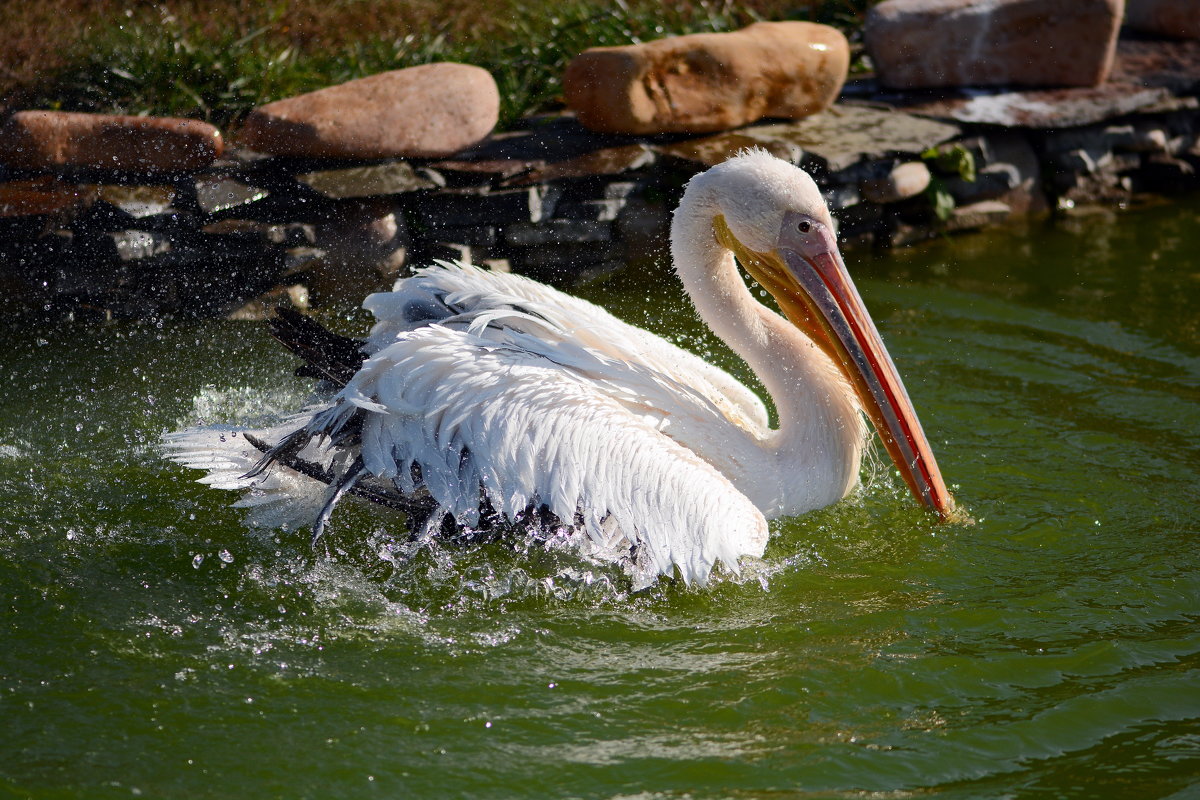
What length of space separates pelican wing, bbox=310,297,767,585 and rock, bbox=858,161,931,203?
3155 mm

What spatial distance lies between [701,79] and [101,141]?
2583 mm

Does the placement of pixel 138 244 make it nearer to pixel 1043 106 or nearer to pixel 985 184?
pixel 985 184

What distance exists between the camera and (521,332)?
127 inches

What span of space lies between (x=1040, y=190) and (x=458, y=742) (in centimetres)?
523

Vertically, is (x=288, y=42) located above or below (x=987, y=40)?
above

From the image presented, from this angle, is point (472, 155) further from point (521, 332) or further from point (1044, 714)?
point (1044, 714)

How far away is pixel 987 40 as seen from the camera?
6199 millimetres

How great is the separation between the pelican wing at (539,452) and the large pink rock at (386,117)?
2168 millimetres

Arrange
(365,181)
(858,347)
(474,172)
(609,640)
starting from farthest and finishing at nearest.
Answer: (474,172)
(365,181)
(858,347)
(609,640)

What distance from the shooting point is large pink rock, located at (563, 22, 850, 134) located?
525 cm

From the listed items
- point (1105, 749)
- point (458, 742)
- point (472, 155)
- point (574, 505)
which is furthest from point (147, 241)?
point (1105, 749)

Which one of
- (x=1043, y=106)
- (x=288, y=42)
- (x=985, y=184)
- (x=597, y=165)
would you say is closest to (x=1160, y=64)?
(x=1043, y=106)

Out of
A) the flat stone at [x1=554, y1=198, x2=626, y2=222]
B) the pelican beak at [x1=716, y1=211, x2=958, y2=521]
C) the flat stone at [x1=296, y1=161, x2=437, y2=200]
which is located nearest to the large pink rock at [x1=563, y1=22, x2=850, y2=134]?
the flat stone at [x1=554, y1=198, x2=626, y2=222]

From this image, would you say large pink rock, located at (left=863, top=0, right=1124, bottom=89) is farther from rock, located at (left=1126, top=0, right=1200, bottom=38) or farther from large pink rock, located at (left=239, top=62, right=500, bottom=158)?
large pink rock, located at (left=239, top=62, right=500, bottom=158)
